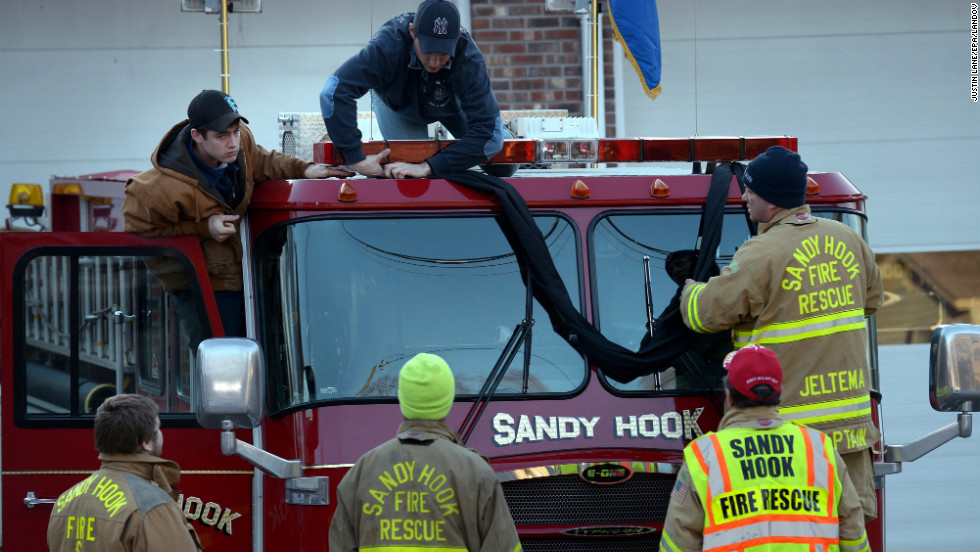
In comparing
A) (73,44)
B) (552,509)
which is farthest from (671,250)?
(73,44)

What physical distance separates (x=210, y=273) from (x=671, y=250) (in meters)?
1.69

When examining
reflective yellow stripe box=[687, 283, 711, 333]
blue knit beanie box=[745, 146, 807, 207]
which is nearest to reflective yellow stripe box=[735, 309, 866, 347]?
reflective yellow stripe box=[687, 283, 711, 333]

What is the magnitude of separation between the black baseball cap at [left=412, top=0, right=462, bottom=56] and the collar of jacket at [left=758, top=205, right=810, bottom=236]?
1.30 metres

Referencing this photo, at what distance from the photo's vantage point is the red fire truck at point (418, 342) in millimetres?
3938

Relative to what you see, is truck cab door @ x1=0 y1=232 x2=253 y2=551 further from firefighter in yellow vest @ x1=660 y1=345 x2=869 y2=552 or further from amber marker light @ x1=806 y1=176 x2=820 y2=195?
amber marker light @ x1=806 y1=176 x2=820 y2=195

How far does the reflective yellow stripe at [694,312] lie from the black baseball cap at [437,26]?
1.27 metres

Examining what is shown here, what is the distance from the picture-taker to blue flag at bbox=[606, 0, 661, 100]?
587 cm

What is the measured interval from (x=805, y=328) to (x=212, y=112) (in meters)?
2.22

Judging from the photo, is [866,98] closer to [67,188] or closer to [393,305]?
[67,188]

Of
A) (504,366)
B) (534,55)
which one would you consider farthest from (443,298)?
(534,55)

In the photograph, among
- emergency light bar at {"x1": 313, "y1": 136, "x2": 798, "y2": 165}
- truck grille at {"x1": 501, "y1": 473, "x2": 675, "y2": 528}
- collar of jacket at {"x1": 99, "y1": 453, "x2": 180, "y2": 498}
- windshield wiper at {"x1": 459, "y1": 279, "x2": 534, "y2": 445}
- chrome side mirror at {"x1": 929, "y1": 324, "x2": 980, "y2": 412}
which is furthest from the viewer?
emergency light bar at {"x1": 313, "y1": 136, "x2": 798, "y2": 165}

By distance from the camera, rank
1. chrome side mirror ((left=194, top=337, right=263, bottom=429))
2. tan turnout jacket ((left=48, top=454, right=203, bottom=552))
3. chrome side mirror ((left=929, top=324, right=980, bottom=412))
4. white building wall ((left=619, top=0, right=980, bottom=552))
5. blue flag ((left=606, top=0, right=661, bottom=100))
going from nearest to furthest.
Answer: tan turnout jacket ((left=48, top=454, right=203, bottom=552))
chrome side mirror ((left=194, top=337, right=263, bottom=429))
chrome side mirror ((left=929, top=324, right=980, bottom=412))
blue flag ((left=606, top=0, right=661, bottom=100))
white building wall ((left=619, top=0, right=980, bottom=552))

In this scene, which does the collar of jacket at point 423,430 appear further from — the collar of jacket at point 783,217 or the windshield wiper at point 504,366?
the collar of jacket at point 783,217

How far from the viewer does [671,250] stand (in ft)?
14.3
